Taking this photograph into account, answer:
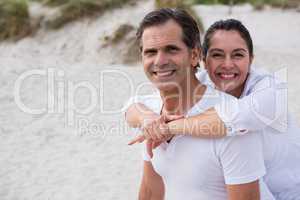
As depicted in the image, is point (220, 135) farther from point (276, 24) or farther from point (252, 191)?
point (276, 24)

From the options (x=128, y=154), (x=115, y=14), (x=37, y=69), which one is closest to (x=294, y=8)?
(x=115, y=14)

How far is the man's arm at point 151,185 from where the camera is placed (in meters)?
1.57

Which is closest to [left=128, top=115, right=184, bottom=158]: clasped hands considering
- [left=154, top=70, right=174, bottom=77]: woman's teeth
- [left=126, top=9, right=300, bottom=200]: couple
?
[left=126, top=9, right=300, bottom=200]: couple

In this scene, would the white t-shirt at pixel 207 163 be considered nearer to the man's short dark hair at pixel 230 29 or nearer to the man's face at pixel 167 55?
the man's face at pixel 167 55

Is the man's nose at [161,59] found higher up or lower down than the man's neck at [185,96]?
higher up

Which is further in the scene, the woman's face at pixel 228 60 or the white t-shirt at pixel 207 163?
the woman's face at pixel 228 60

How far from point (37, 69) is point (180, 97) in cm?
527

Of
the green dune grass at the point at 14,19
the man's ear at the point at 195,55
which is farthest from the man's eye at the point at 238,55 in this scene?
the green dune grass at the point at 14,19

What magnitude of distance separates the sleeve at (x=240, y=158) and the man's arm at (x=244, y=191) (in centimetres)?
1

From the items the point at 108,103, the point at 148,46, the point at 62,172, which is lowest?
the point at 62,172

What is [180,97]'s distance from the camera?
1.26 m

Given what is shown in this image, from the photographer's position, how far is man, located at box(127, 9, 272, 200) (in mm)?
1146

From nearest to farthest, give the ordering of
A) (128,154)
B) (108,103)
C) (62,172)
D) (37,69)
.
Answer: (62,172)
(128,154)
(108,103)
(37,69)

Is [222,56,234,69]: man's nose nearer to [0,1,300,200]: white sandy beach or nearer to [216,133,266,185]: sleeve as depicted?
[216,133,266,185]: sleeve
